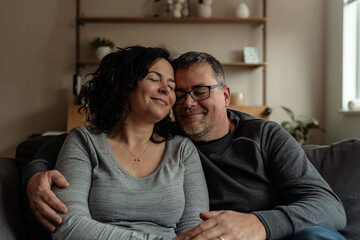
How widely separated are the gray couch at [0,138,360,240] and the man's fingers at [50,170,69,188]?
0.80 feet

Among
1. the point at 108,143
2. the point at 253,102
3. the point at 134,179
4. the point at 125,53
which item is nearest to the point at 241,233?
the point at 134,179

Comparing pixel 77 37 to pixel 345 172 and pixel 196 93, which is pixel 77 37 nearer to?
pixel 196 93

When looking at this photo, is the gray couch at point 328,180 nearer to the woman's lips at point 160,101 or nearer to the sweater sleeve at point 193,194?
the sweater sleeve at point 193,194

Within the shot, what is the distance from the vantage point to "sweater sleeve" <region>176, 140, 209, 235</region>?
145 centimetres

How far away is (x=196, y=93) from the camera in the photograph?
5.59ft

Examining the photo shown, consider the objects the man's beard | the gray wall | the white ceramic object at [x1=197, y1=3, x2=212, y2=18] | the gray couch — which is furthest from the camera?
the white ceramic object at [x1=197, y1=3, x2=212, y2=18]

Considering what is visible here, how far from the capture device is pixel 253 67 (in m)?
4.83

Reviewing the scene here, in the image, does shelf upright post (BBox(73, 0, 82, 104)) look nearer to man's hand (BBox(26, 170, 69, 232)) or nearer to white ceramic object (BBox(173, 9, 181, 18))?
white ceramic object (BBox(173, 9, 181, 18))

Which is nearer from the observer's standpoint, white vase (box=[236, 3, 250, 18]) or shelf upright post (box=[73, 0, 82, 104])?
shelf upright post (box=[73, 0, 82, 104])

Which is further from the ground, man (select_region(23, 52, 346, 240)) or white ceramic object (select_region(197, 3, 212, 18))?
white ceramic object (select_region(197, 3, 212, 18))

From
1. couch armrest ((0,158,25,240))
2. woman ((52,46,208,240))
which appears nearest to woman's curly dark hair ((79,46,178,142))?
woman ((52,46,208,240))

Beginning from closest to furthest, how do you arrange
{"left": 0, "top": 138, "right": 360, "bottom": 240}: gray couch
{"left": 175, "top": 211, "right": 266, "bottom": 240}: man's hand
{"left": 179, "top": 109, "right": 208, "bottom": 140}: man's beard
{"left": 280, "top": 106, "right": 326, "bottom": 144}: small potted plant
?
{"left": 175, "top": 211, "right": 266, "bottom": 240}: man's hand < {"left": 0, "top": 138, "right": 360, "bottom": 240}: gray couch < {"left": 179, "top": 109, "right": 208, "bottom": 140}: man's beard < {"left": 280, "top": 106, "right": 326, "bottom": 144}: small potted plant

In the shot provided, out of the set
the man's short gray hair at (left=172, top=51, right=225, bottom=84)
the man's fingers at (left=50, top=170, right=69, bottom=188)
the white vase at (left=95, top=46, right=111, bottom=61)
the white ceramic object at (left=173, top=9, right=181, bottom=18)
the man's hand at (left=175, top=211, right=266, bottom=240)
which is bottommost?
the man's hand at (left=175, top=211, right=266, bottom=240)

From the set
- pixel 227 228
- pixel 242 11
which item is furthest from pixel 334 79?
pixel 227 228
